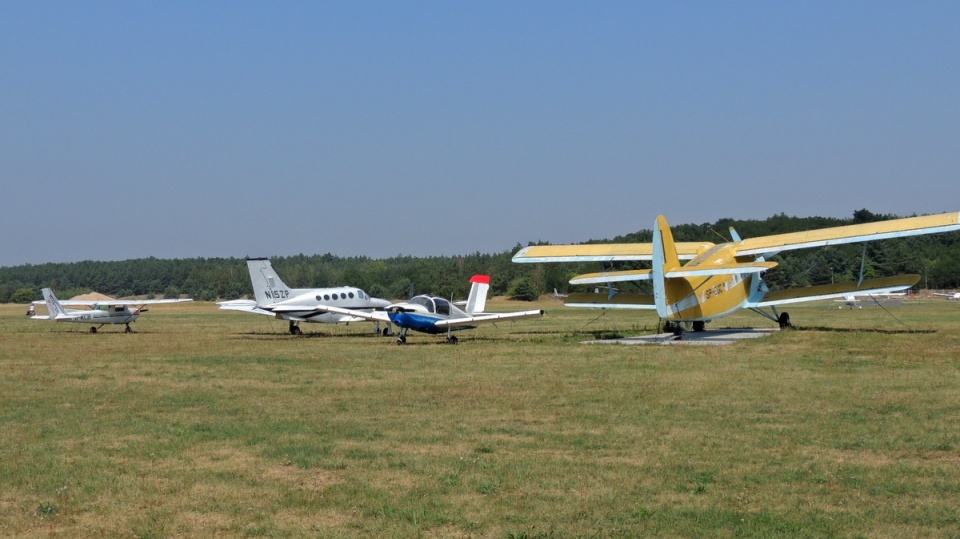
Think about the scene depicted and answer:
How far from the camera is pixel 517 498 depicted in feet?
23.0

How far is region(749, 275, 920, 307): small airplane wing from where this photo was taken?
23348mm

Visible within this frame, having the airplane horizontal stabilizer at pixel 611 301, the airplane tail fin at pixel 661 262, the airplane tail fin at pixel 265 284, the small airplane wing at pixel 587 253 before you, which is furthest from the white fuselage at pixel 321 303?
the airplane tail fin at pixel 661 262

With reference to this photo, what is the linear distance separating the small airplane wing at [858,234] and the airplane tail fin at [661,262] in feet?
11.6

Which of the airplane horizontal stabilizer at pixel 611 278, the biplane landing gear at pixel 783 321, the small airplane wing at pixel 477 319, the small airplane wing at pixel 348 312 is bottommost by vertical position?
the biplane landing gear at pixel 783 321

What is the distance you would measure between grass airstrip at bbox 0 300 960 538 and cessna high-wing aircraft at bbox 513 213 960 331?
4.34m

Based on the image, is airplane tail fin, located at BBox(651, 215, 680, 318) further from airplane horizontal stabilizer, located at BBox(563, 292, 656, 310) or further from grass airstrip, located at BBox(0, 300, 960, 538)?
grass airstrip, located at BBox(0, 300, 960, 538)

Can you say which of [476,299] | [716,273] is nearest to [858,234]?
[716,273]

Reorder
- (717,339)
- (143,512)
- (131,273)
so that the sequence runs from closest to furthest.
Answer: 1. (143,512)
2. (717,339)
3. (131,273)

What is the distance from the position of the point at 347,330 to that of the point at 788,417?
79.6 ft

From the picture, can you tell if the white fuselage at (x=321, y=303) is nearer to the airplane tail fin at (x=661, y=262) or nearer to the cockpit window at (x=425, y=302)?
the cockpit window at (x=425, y=302)

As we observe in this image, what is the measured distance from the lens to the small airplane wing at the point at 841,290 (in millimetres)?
23348

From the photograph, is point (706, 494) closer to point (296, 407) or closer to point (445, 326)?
point (296, 407)

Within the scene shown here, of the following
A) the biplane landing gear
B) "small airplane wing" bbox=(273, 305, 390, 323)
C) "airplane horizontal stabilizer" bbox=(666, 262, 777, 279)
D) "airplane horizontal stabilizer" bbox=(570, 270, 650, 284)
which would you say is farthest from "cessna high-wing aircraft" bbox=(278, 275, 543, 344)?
the biplane landing gear

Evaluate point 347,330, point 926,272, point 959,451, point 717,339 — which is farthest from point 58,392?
point 926,272
